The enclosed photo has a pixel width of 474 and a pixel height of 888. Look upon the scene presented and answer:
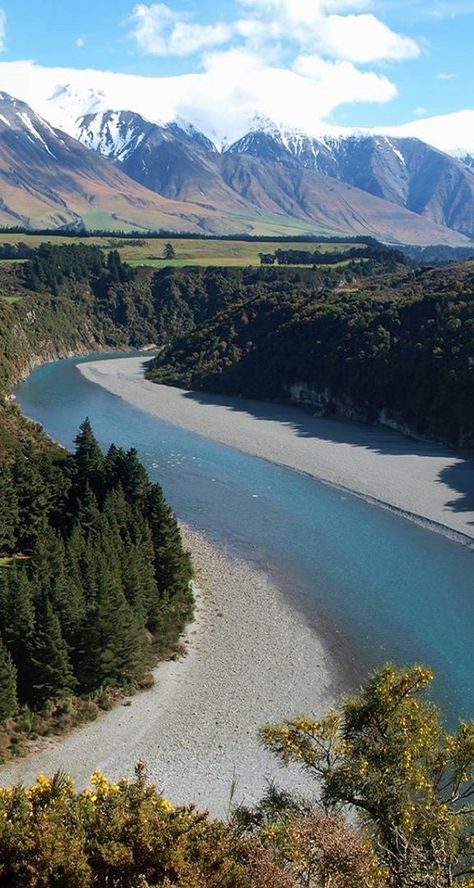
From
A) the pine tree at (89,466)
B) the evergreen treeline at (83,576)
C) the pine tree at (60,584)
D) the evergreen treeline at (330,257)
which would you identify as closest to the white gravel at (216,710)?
the evergreen treeline at (83,576)

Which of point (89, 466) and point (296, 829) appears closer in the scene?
point (296, 829)

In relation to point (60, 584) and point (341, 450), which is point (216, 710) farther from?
point (341, 450)

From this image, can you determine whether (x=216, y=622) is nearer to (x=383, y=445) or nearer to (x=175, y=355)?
(x=383, y=445)

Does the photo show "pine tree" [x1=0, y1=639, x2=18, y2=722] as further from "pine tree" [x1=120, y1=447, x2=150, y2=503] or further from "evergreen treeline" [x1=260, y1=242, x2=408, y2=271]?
"evergreen treeline" [x1=260, y1=242, x2=408, y2=271]

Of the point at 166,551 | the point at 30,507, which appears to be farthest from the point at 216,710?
the point at 30,507

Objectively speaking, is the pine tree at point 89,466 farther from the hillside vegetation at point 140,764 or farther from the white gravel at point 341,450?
the white gravel at point 341,450

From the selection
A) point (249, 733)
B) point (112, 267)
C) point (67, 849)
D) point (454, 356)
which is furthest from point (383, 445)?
point (112, 267)
